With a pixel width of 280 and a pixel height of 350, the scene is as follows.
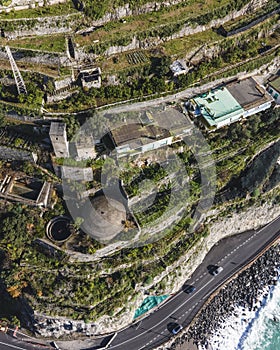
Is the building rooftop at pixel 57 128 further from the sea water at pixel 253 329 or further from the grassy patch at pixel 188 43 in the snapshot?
the sea water at pixel 253 329

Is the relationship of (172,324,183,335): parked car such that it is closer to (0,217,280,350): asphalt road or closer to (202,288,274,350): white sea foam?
(0,217,280,350): asphalt road

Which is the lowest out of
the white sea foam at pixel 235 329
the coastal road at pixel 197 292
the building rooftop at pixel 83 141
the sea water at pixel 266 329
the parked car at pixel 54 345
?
the sea water at pixel 266 329

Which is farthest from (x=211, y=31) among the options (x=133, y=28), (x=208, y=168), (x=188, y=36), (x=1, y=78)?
(x=1, y=78)

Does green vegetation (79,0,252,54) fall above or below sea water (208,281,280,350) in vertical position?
above

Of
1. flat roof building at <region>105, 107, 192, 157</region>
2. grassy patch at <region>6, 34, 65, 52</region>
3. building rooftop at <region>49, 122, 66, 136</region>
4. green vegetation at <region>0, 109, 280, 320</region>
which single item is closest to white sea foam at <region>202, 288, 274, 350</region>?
green vegetation at <region>0, 109, 280, 320</region>

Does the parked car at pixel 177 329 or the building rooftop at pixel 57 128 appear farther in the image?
the parked car at pixel 177 329

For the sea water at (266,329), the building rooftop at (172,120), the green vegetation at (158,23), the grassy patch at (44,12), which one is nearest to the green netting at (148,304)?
the sea water at (266,329)

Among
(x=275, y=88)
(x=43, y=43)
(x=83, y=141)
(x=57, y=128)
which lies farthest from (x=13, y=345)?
(x=275, y=88)
